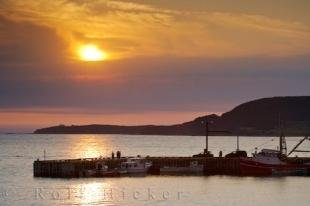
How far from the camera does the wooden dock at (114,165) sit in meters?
133

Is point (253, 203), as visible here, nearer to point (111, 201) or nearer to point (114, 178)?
point (111, 201)

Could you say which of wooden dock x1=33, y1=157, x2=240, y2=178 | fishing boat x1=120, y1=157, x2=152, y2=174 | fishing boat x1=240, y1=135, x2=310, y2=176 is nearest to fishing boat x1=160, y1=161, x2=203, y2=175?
wooden dock x1=33, y1=157, x2=240, y2=178

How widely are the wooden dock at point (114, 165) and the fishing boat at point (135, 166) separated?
A: 1.12 m

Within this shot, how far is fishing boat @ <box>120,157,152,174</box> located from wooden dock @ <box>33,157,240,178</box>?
1123 mm

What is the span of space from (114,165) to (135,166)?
387 centimetres

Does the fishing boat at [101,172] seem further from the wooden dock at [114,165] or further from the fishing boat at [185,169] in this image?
the fishing boat at [185,169]

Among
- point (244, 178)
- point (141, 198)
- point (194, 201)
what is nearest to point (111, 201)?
point (141, 198)

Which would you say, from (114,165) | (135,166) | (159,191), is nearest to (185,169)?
(135,166)

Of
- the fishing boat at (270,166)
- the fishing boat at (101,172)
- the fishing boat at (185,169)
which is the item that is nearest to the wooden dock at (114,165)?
the fishing boat at (185,169)

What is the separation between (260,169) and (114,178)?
91.3 feet

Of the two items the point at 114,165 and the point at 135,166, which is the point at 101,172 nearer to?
the point at 114,165

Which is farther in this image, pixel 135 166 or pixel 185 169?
pixel 185 169

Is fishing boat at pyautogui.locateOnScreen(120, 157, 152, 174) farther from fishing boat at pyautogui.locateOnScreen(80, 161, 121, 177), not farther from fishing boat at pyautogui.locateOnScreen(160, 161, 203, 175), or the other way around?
fishing boat at pyautogui.locateOnScreen(160, 161, 203, 175)

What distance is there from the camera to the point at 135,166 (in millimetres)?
138000
